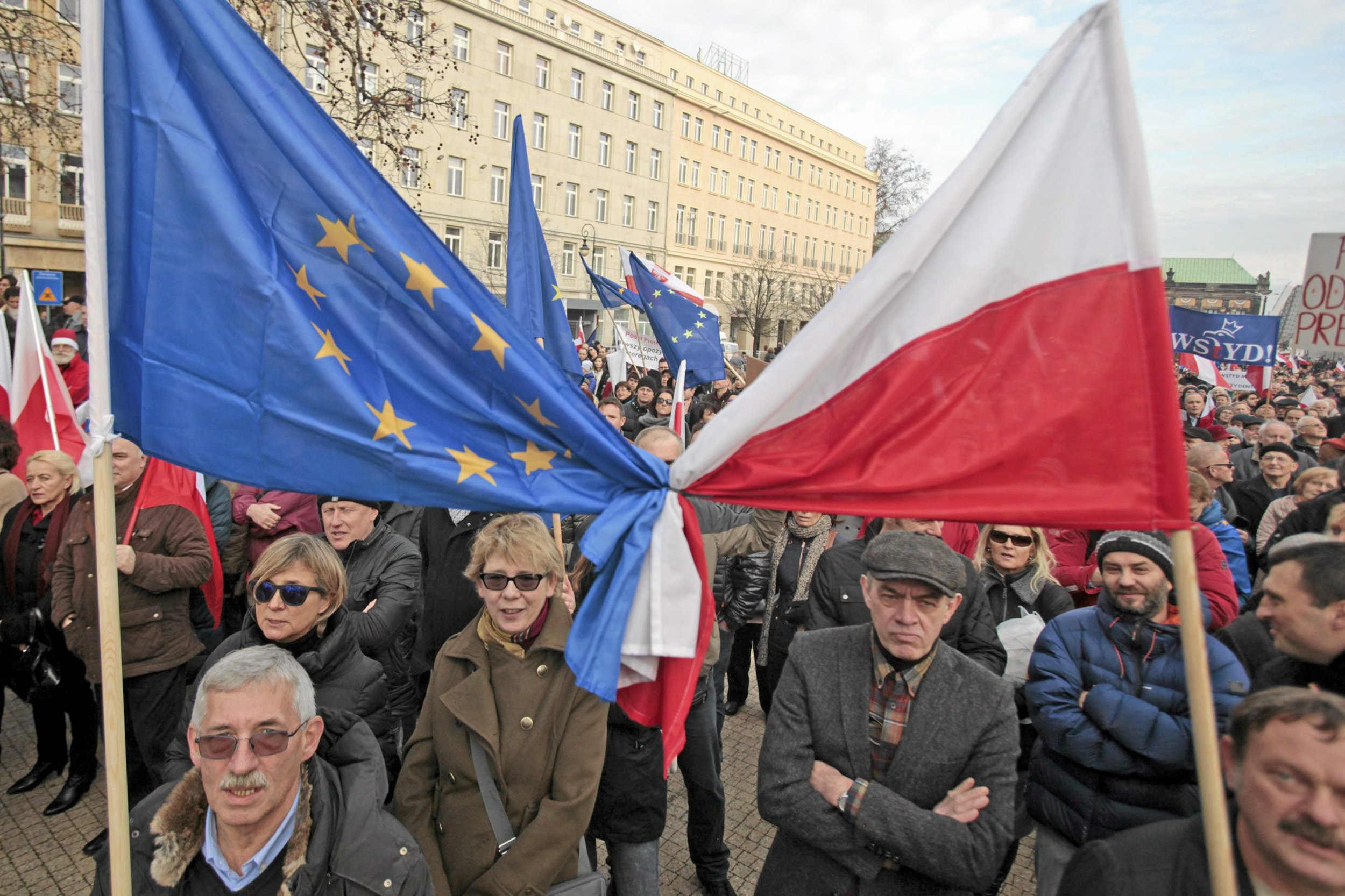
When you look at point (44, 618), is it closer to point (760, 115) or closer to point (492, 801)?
point (492, 801)

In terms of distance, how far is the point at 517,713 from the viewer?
8.66 feet

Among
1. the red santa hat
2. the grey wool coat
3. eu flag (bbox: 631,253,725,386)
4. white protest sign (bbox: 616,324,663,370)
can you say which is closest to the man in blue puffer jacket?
the grey wool coat

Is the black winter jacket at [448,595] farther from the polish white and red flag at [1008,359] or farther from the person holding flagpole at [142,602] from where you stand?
the polish white and red flag at [1008,359]

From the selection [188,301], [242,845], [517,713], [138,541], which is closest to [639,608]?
[517,713]

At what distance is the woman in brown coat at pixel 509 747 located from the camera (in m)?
2.57

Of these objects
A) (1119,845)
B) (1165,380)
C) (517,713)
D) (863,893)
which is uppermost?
(1165,380)

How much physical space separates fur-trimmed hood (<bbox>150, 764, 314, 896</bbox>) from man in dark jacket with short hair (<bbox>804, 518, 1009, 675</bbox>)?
2103 mm

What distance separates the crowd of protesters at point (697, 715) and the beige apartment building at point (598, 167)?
1860cm

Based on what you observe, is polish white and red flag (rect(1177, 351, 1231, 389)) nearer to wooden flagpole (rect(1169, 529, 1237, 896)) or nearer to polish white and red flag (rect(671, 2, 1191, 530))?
polish white and red flag (rect(671, 2, 1191, 530))

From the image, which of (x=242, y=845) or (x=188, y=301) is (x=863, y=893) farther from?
(x=188, y=301)

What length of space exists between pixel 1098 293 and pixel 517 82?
138 ft

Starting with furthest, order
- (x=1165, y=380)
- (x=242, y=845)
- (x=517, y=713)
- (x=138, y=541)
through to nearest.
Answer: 1. (x=138, y=541)
2. (x=517, y=713)
3. (x=242, y=845)
4. (x=1165, y=380)

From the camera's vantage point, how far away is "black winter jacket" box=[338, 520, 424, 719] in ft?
12.1

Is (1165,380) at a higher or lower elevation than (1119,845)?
higher
